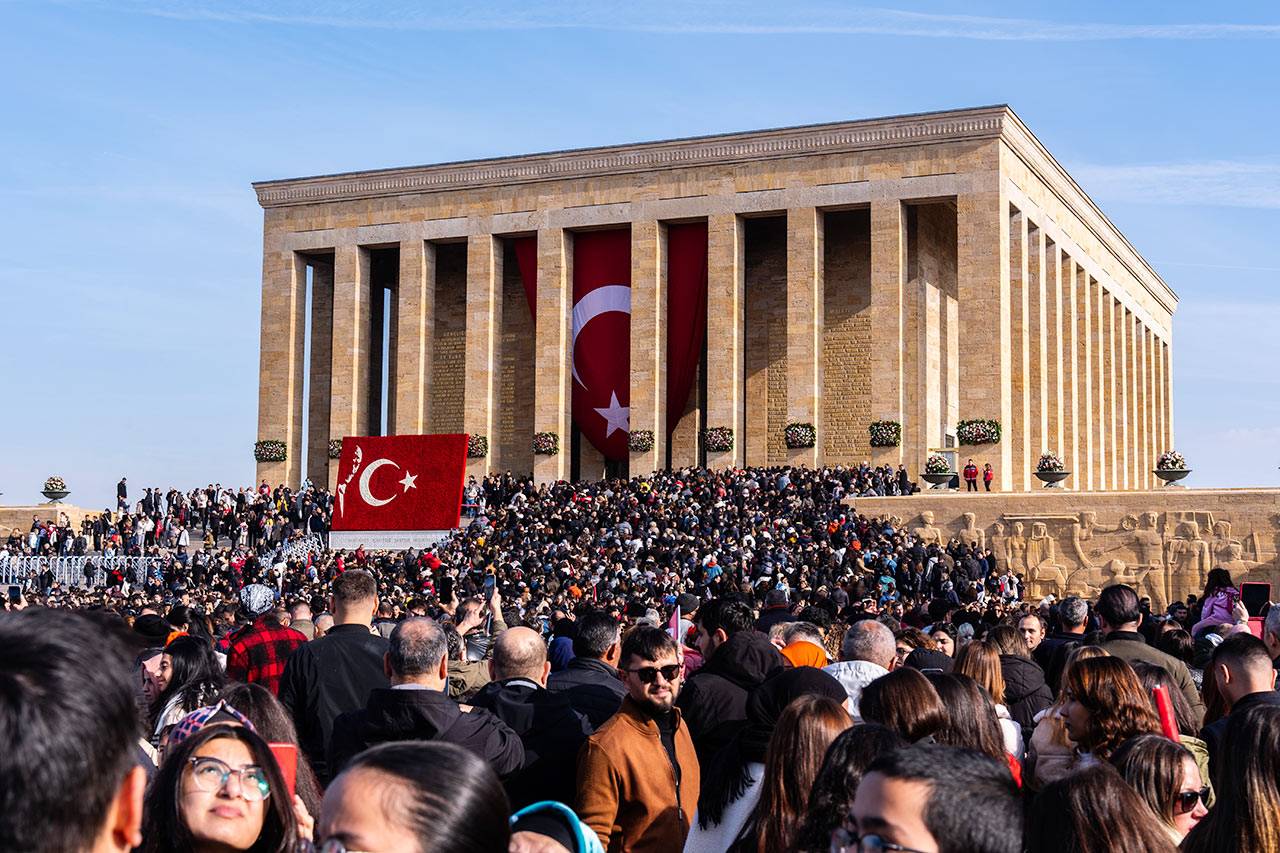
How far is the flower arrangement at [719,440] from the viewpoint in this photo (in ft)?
129

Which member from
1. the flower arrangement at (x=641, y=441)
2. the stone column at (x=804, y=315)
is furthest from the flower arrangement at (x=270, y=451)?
the stone column at (x=804, y=315)

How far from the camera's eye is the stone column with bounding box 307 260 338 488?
4591 centimetres

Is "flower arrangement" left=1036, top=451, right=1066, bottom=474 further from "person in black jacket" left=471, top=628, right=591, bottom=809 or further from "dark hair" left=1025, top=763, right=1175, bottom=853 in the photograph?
"dark hair" left=1025, top=763, right=1175, bottom=853

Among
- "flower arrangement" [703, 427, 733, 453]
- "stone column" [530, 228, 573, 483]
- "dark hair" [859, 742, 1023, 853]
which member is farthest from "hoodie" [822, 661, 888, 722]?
"stone column" [530, 228, 573, 483]

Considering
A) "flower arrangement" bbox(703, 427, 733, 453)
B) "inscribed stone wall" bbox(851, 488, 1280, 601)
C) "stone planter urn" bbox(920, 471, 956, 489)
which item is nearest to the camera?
"inscribed stone wall" bbox(851, 488, 1280, 601)

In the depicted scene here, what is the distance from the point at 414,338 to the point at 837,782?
133ft

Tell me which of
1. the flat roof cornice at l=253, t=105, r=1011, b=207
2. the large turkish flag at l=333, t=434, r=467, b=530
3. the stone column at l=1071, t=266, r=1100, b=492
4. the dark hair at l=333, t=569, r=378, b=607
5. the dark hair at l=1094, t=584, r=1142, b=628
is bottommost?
the dark hair at l=1094, t=584, r=1142, b=628

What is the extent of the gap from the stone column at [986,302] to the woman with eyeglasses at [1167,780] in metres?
33.6

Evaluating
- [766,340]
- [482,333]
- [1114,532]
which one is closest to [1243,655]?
[1114,532]

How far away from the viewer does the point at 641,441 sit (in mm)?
40344

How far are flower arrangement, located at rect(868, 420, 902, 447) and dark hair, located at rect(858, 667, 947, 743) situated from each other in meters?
33.1

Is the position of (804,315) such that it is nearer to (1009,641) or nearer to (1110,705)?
(1009,641)

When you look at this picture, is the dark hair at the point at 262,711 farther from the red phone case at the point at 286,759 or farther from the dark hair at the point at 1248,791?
the dark hair at the point at 1248,791

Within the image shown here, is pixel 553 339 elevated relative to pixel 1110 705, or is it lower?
elevated
